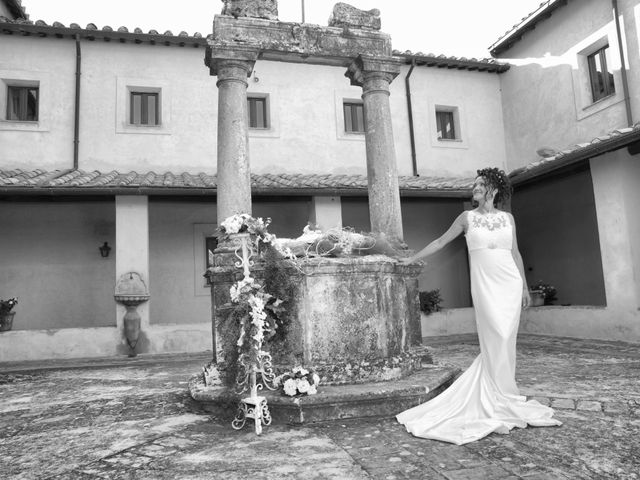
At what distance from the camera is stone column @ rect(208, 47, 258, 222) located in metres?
5.41

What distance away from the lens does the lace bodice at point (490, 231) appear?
4.12 m

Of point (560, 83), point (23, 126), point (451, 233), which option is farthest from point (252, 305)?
point (560, 83)

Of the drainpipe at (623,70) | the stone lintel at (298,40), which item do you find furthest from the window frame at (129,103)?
the drainpipe at (623,70)

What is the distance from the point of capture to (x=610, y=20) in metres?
11.3

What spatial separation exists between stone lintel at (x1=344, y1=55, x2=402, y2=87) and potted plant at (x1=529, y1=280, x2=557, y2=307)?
765 cm

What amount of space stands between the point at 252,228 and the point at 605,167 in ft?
27.5

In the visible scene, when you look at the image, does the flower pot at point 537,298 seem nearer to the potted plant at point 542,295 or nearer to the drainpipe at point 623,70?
the potted plant at point 542,295

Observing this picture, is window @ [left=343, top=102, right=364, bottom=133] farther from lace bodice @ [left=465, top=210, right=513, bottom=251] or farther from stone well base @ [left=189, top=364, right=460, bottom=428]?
stone well base @ [left=189, top=364, right=460, bottom=428]

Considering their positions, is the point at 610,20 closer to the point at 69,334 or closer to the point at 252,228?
the point at 252,228

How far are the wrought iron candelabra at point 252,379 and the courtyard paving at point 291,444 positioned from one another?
0.12 meters

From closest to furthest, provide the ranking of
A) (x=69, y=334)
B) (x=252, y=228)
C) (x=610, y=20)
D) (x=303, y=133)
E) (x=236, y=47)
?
1. (x=252, y=228)
2. (x=236, y=47)
3. (x=69, y=334)
4. (x=610, y=20)
5. (x=303, y=133)

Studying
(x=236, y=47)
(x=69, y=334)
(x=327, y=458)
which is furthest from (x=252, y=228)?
(x=69, y=334)

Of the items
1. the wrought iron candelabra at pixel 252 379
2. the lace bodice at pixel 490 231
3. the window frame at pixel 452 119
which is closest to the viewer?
the wrought iron candelabra at pixel 252 379

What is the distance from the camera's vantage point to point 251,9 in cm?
561
